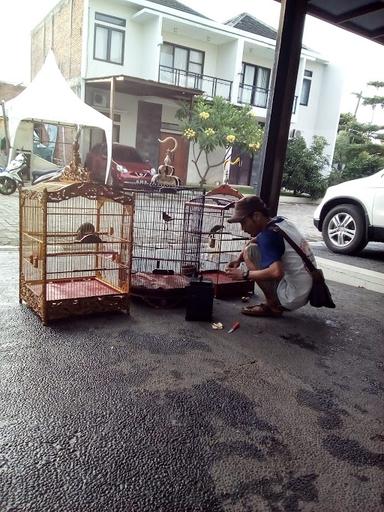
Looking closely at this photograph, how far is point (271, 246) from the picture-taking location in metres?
3.45

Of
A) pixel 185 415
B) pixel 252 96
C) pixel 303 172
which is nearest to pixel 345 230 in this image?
pixel 185 415

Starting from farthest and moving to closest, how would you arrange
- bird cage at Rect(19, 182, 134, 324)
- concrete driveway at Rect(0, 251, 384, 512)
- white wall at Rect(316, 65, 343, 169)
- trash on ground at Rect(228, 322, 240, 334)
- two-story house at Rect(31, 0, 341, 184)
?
white wall at Rect(316, 65, 343, 169), two-story house at Rect(31, 0, 341, 184), trash on ground at Rect(228, 322, 240, 334), bird cage at Rect(19, 182, 134, 324), concrete driveway at Rect(0, 251, 384, 512)

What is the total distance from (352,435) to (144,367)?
4.10 feet

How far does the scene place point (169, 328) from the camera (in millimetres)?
3357

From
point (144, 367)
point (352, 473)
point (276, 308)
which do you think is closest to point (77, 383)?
point (144, 367)

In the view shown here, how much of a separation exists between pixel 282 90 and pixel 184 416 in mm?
3481

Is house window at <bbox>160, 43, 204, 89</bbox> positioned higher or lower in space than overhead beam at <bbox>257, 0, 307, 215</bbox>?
higher

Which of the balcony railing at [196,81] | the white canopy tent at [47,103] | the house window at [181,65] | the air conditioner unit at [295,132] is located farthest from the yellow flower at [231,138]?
the white canopy tent at [47,103]

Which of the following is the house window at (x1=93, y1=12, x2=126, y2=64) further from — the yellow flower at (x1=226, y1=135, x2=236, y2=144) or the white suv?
the white suv

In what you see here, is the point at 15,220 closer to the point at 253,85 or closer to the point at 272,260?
the point at 272,260

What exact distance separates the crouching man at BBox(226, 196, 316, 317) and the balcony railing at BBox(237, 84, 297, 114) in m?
17.3

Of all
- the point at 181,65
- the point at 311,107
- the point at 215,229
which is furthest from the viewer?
the point at 311,107

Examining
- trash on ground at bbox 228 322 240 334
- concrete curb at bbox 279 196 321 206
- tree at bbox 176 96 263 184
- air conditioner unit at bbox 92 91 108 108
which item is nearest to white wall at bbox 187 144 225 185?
tree at bbox 176 96 263 184

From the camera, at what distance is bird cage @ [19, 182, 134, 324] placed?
3.14 meters
